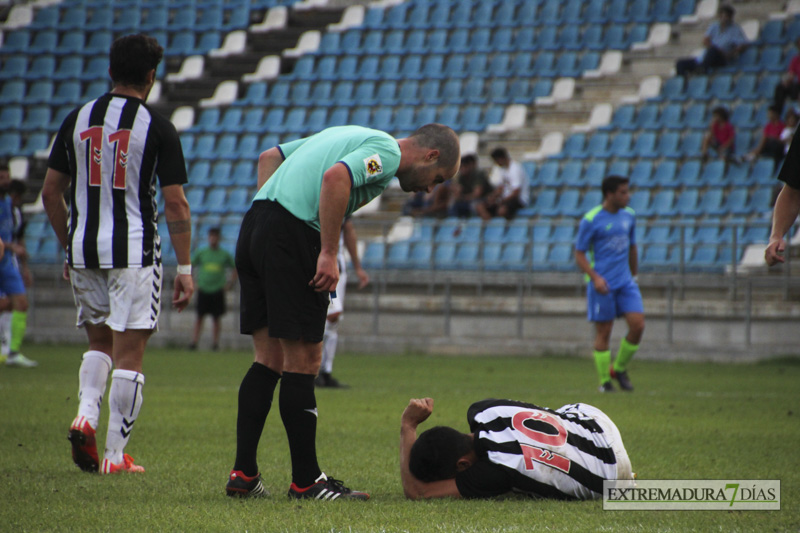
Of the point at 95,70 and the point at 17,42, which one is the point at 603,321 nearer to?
the point at 95,70

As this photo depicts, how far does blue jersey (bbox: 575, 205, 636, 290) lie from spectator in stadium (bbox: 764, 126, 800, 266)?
549 cm

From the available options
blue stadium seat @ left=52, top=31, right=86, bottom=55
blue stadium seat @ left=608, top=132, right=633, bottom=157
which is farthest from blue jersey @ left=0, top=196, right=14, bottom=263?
blue stadium seat @ left=52, top=31, right=86, bottom=55

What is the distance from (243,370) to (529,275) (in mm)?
5388

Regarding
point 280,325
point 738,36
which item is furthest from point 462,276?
point 280,325

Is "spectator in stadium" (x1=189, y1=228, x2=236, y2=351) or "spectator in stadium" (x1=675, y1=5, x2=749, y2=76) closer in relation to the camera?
"spectator in stadium" (x1=189, y1=228, x2=236, y2=351)

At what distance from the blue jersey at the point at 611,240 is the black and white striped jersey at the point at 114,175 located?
6.18 m

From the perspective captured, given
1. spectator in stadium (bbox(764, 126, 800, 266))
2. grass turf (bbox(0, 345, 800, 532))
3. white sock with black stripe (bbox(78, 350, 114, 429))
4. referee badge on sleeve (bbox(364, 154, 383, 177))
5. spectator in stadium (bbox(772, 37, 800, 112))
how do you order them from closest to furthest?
grass turf (bbox(0, 345, 800, 532)) → referee badge on sleeve (bbox(364, 154, 383, 177)) → spectator in stadium (bbox(764, 126, 800, 266)) → white sock with black stripe (bbox(78, 350, 114, 429)) → spectator in stadium (bbox(772, 37, 800, 112))

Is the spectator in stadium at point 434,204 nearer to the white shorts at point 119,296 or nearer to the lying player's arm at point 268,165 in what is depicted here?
the white shorts at point 119,296

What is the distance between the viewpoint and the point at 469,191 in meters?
17.4

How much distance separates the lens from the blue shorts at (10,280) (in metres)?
12.1

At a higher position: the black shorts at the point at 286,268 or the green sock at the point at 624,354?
the black shorts at the point at 286,268

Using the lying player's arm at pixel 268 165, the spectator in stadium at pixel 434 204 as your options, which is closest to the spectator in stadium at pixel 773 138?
the spectator in stadium at pixel 434 204

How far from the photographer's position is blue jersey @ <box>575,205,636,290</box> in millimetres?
10406

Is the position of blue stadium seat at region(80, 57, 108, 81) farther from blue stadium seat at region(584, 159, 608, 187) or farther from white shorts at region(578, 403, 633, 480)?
white shorts at region(578, 403, 633, 480)
